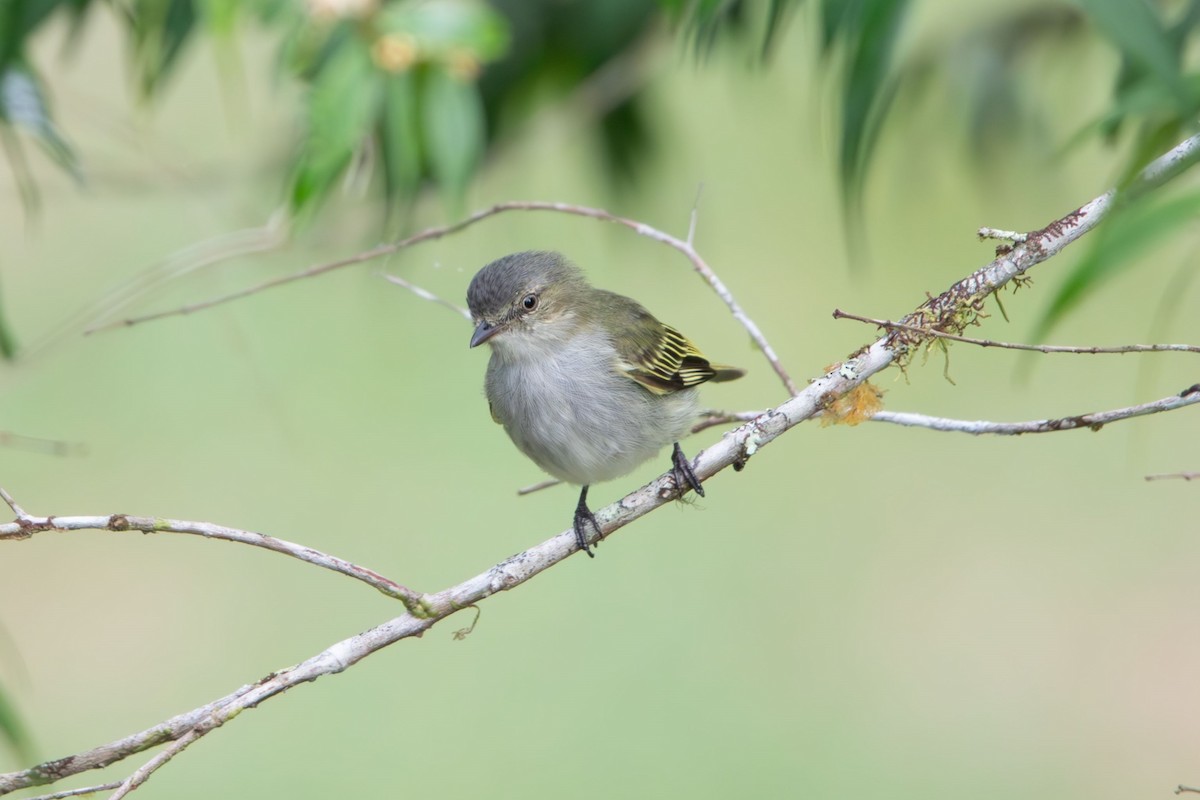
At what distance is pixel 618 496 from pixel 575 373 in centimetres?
361

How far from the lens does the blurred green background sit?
681 centimetres

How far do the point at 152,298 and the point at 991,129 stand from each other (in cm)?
328

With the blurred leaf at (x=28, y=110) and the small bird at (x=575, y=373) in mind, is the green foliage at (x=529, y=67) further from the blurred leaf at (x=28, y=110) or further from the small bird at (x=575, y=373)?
the small bird at (x=575, y=373)

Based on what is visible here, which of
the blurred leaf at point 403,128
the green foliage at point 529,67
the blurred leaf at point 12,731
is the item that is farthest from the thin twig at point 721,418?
the blurred leaf at point 12,731

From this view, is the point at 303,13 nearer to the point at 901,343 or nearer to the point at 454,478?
the point at 901,343

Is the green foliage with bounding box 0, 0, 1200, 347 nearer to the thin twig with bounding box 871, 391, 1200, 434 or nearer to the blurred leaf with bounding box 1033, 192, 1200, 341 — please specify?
the blurred leaf with bounding box 1033, 192, 1200, 341

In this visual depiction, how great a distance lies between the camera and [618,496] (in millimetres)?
7719

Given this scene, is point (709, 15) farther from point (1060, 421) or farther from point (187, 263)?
point (187, 263)

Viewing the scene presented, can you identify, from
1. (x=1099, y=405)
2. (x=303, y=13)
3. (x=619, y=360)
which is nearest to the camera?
(x=303, y=13)

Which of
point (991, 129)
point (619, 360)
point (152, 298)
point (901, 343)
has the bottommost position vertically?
point (901, 343)

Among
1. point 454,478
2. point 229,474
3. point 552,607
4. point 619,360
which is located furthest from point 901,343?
point 229,474

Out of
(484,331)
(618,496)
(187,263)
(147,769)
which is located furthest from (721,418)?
(618,496)

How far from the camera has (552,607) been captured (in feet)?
25.6

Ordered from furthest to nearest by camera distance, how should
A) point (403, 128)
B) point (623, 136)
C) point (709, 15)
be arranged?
point (623, 136)
point (403, 128)
point (709, 15)
